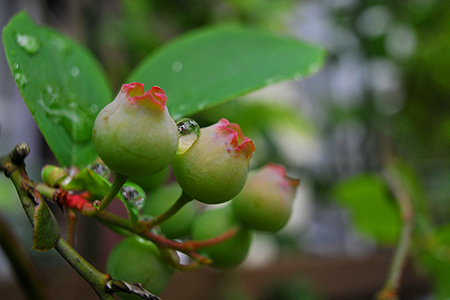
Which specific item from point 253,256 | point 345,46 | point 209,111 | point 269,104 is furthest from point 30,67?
point 253,256

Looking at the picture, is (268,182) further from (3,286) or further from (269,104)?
(269,104)

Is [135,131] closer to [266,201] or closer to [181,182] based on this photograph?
[181,182]

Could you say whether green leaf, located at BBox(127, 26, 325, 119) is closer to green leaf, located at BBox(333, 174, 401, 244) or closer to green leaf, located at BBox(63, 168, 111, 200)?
green leaf, located at BBox(63, 168, 111, 200)

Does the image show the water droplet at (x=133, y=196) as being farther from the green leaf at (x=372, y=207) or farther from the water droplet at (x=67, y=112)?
the green leaf at (x=372, y=207)

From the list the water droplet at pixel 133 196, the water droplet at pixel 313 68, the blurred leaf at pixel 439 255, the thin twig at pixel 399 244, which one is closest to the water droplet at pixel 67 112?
the water droplet at pixel 133 196

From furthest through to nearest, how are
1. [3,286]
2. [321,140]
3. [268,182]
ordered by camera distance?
[321,140], [3,286], [268,182]

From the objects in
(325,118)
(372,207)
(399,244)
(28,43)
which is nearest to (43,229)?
(28,43)
